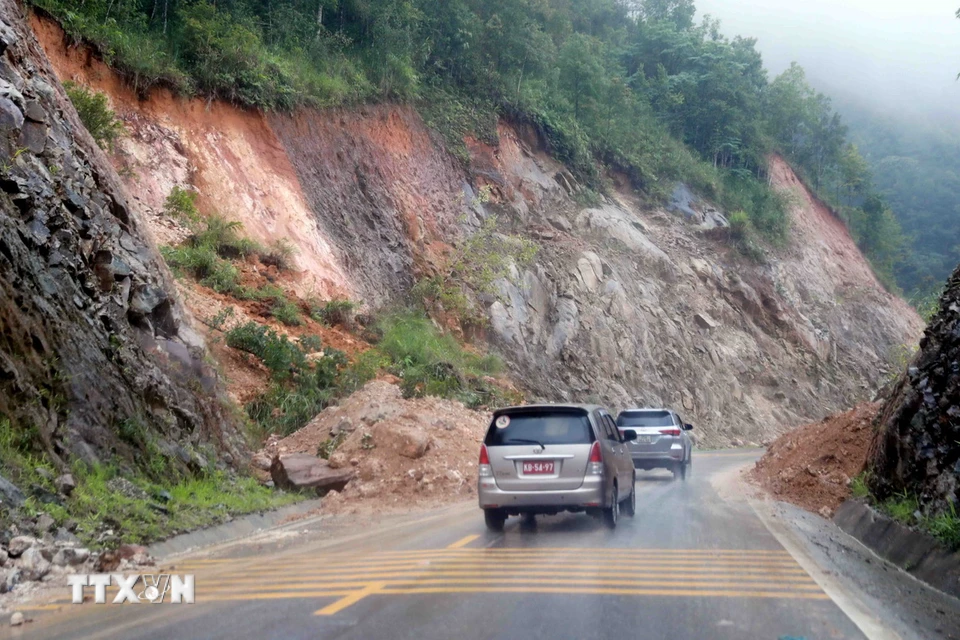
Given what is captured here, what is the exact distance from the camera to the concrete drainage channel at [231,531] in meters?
9.79

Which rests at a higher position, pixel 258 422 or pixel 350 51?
pixel 350 51

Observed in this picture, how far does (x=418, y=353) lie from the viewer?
76.7ft

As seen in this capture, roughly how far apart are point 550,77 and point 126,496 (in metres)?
36.0

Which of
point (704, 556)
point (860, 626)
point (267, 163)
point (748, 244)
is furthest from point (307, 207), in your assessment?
point (748, 244)

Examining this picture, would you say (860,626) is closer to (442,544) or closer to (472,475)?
(442,544)

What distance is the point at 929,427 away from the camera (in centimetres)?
947

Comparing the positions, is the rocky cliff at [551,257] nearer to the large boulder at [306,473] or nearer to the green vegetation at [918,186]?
the large boulder at [306,473]

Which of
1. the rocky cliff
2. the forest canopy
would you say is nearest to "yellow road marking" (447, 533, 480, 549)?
the rocky cliff

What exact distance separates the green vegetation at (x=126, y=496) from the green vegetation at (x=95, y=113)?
1042 centimetres

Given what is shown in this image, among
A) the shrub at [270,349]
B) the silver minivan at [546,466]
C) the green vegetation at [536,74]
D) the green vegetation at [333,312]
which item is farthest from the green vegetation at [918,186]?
the silver minivan at [546,466]

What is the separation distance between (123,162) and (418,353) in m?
9.17

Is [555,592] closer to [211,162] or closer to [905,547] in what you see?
[905,547]

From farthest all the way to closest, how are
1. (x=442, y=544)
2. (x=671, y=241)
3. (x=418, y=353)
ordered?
1. (x=671, y=241)
2. (x=418, y=353)
3. (x=442, y=544)

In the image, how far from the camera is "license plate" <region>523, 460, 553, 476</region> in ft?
34.9
